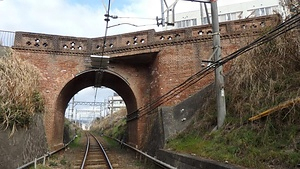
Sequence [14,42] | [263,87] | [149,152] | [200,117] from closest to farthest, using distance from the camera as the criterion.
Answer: [263,87], [200,117], [149,152], [14,42]

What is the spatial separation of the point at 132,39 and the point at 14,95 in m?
7.40

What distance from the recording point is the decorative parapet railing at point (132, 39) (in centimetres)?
1266

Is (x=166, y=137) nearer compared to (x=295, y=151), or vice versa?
(x=295, y=151)

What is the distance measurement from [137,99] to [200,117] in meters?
5.74

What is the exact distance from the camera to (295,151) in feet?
15.4

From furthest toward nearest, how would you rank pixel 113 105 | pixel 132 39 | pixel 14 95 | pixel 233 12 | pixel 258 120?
1. pixel 113 105
2. pixel 233 12
3. pixel 132 39
4. pixel 14 95
5. pixel 258 120

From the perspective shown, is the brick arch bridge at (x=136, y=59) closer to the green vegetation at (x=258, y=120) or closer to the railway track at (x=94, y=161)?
the railway track at (x=94, y=161)

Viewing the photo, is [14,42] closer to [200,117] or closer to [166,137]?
[166,137]

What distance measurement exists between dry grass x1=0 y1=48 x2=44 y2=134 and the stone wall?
1.01ft

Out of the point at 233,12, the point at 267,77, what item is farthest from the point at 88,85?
the point at 233,12

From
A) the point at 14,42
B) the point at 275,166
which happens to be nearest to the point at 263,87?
the point at 275,166

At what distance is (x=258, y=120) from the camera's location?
20.7 feet

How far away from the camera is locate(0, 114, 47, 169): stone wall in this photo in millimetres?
7189

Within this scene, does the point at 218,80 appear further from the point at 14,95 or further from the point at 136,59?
the point at 136,59
